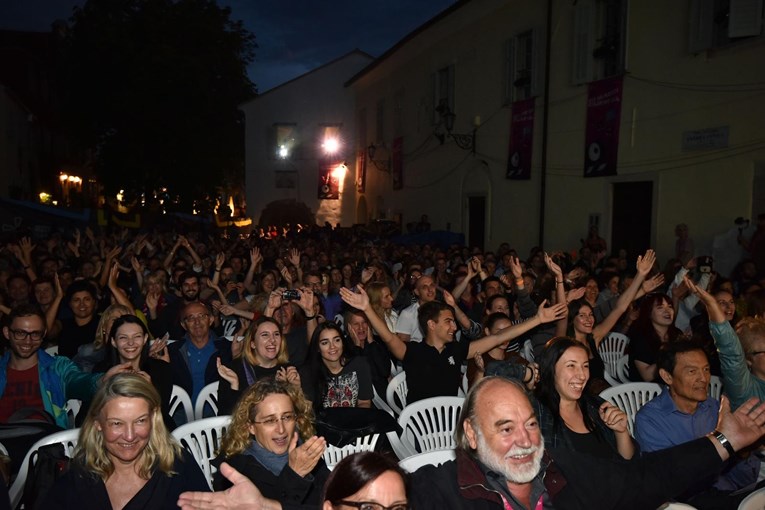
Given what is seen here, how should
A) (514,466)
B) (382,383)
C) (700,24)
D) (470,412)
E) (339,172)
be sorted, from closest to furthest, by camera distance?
1. (514,466)
2. (470,412)
3. (382,383)
4. (700,24)
5. (339,172)

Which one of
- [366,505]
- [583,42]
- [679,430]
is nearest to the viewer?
[366,505]

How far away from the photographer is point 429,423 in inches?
196

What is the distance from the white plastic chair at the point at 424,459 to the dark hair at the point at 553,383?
64 cm

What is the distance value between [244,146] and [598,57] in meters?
25.3

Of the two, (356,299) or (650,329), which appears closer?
(356,299)

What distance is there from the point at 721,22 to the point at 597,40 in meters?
3.38

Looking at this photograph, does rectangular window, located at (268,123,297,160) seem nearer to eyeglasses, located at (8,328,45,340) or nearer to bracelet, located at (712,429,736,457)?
eyeglasses, located at (8,328,45,340)

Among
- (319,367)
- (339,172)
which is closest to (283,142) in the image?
(339,172)

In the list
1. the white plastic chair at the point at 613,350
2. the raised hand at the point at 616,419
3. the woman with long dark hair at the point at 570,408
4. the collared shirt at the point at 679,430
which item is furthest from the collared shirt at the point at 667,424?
the white plastic chair at the point at 613,350

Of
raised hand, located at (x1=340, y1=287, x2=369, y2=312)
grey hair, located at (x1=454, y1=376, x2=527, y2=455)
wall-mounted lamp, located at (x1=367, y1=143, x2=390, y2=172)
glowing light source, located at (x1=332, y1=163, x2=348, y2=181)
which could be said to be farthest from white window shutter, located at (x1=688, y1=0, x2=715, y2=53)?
glowing light source, located at (x1=332, y1=163, x2=348, y2=181)

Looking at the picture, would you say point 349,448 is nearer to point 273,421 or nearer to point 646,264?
point 273,421

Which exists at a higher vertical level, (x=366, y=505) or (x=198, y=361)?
(x=366, y=505)

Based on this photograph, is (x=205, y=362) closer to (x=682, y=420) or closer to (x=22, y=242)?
(x=682, y=420)

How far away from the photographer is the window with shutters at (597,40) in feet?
43.1
